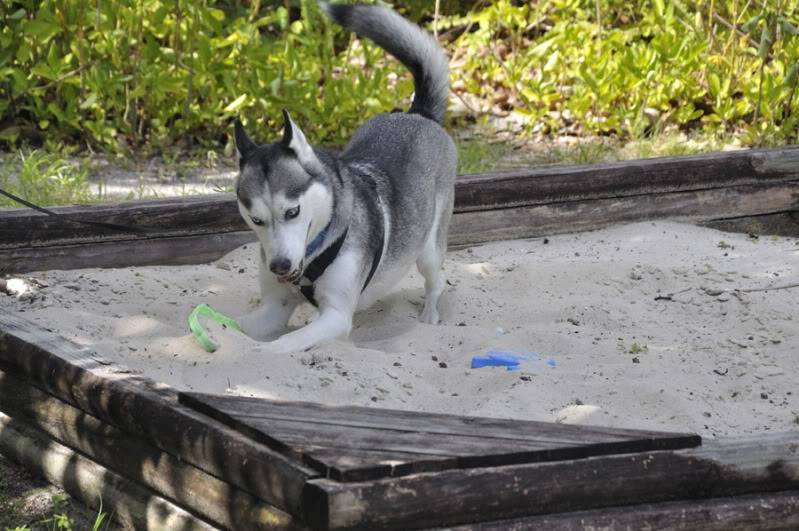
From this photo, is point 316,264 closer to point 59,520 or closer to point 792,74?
point 59,520

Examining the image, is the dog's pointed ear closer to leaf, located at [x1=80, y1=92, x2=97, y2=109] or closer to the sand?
the sand

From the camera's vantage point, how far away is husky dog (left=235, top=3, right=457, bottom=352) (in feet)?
11.9

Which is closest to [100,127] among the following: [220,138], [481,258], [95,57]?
[95,57]

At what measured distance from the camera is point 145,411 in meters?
2.57

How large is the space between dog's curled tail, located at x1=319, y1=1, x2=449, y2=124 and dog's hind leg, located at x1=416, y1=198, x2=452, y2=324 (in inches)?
21.5

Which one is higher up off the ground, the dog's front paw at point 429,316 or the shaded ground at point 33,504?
the shaded ground at point 33,504

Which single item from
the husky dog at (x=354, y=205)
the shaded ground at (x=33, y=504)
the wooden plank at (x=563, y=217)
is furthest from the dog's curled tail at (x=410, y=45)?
the shaded ground at (x=33, y=504)

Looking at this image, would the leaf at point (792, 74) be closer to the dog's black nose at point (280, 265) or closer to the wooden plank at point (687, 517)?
the dog's black nose at point (280, 265)

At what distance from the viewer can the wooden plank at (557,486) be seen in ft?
6.72

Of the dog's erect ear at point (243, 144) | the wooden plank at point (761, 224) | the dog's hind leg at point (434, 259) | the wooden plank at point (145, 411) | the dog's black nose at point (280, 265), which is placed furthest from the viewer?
the wooden plank at point (761, 224)

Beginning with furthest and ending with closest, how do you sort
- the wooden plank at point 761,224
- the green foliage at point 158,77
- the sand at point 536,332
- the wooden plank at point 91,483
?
the green foliage at point 158,77, the wooden plank at point 761,224, the sand at point 536,332, the wooden plank at point 91,483

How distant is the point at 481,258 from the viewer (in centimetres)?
506

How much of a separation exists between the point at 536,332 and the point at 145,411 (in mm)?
1729

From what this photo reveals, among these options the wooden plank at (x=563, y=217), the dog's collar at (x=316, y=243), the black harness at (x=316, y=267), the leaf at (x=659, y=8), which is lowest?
the wooden plank at (x=563, y=217)
